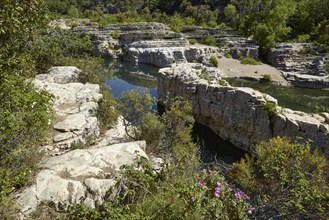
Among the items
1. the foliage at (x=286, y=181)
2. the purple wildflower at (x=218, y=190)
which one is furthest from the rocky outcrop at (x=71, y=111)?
the foliage at (x=286, y=181)

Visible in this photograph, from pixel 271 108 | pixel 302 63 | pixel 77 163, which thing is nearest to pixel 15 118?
pixel 77 163

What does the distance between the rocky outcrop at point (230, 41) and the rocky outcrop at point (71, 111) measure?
39.6 metres

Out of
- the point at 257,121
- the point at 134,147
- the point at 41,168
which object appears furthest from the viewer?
the point at 257,121

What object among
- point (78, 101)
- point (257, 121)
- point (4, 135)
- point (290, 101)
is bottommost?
point (290, 101)

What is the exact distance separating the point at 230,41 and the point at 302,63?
Answer: 1440 cm

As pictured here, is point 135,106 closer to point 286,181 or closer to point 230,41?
point 286,181

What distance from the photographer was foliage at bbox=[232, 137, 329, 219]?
6930mm

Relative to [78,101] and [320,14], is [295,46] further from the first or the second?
[78,101]

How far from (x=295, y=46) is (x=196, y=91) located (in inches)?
1303

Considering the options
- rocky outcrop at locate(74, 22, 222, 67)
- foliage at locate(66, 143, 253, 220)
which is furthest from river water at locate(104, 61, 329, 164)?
foliage at locate(66, 143, 253, 220)

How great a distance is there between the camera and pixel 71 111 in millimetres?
10727

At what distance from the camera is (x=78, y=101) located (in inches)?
463

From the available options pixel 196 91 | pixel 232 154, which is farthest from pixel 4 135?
pixel 196 91

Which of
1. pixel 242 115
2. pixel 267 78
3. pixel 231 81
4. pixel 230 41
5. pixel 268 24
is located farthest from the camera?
pixel 268 24
